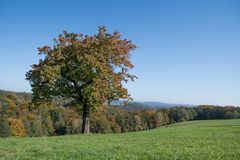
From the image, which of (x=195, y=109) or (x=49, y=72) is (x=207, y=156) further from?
(x=195, y=109)

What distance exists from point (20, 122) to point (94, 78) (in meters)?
106

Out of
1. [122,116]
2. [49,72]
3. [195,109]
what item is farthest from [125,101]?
[122,116]

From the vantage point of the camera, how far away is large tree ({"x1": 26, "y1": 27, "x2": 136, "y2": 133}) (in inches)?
1523

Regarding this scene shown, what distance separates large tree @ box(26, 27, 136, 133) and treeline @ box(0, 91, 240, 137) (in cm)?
9668

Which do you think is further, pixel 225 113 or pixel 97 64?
pixel 225 113

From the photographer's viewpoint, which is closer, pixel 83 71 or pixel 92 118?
pixel 83 71

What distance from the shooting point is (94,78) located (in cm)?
3866

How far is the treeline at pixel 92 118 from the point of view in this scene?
142875mm

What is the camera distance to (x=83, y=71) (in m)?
38.7

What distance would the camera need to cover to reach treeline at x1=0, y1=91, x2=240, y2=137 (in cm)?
14288

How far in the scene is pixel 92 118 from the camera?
146500mm

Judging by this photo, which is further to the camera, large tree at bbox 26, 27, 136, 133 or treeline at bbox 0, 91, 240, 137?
treeline at bbox 0, 91, 240, 137

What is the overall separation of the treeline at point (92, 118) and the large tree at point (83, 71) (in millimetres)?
96683

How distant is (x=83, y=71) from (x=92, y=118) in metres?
110
